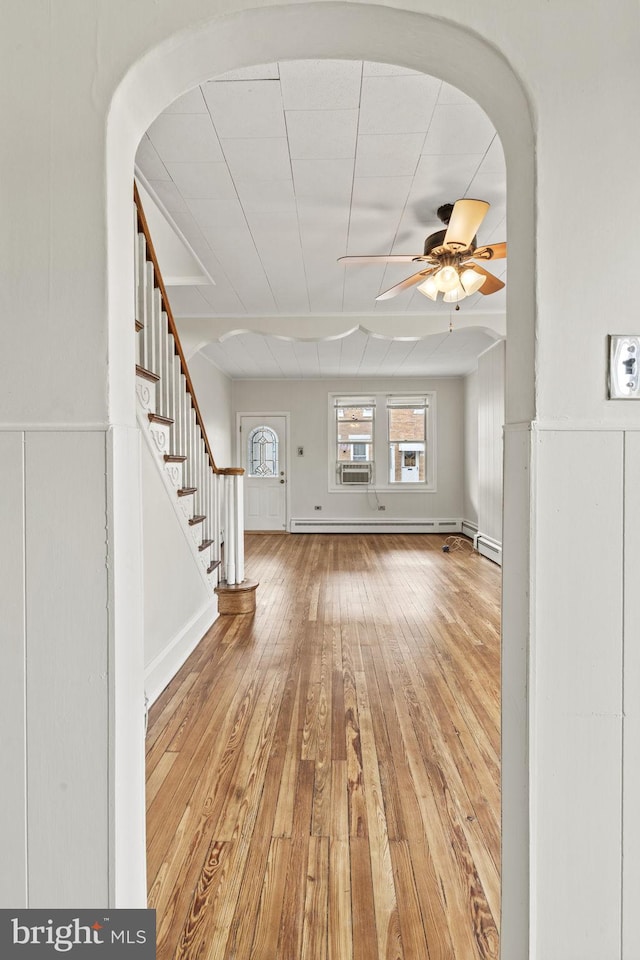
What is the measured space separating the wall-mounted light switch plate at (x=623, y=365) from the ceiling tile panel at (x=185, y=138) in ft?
6.50

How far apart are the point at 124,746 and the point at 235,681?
1.88 m

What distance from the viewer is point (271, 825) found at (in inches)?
65.9

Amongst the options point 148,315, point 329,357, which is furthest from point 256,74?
point 329,357

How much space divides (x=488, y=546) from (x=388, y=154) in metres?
5.18

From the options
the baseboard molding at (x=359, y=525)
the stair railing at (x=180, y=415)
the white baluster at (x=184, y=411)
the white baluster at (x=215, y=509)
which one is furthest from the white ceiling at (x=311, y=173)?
the baseboard molding at (x=359, y=525)

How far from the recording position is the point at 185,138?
2.29 metres

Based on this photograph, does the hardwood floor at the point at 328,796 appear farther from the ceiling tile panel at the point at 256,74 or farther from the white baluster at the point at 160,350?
the ceiling tile panel at the point at 256,74

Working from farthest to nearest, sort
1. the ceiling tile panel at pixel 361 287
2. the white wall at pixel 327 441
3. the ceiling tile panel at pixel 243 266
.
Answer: the white wall at pixel 327 441 → the ceiling tile panel at pixel 361 287 → the ceiling tile panel at pixel 243 266

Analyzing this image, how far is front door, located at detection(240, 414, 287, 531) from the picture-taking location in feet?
29.7

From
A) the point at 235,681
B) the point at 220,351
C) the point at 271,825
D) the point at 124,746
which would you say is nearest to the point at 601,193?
the point at 124,746

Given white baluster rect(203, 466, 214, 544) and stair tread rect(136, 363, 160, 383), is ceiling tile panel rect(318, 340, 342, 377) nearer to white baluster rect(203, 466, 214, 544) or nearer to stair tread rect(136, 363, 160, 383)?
white baluster rect(203, 466, 214, 544)

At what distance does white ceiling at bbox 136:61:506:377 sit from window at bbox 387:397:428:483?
465 cm

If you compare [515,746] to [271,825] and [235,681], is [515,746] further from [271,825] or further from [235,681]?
[235,681]

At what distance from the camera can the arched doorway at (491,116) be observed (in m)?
0.97
